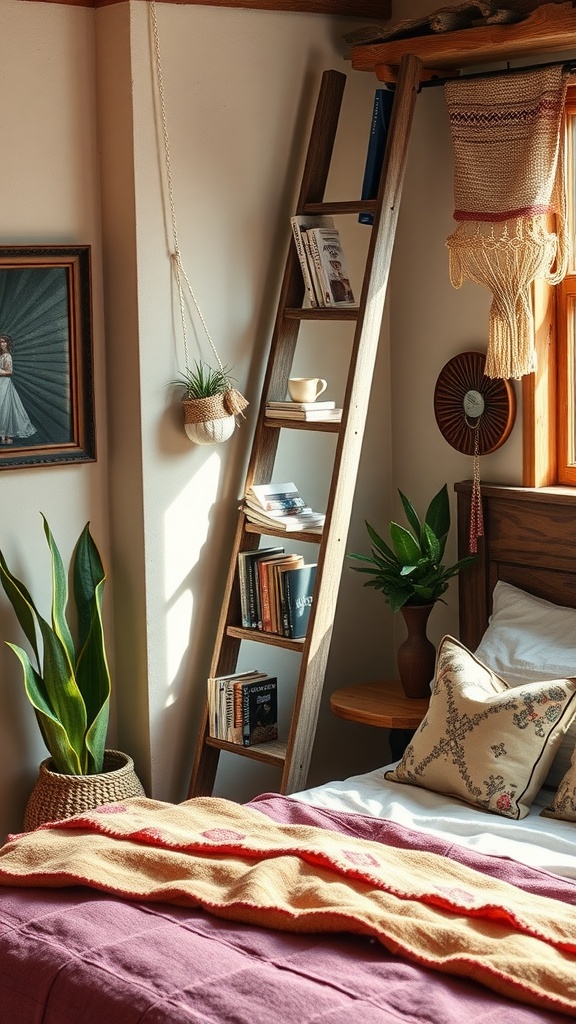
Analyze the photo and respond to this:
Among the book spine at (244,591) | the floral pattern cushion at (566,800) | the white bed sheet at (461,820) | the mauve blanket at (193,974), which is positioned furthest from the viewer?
the book spine at (244,591)

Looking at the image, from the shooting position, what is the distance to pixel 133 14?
353 cm

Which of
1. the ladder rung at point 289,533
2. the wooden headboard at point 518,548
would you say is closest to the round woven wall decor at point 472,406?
the wooden headboard at point 518,548

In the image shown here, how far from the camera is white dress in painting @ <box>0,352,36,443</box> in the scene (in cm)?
357

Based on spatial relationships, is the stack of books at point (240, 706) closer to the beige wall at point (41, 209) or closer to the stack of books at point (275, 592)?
the stack of books at point (275, 592)

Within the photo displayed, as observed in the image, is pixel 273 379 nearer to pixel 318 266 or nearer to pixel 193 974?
pixel 318 266

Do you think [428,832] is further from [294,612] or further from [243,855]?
[294,612]

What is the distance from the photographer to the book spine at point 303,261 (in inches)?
150

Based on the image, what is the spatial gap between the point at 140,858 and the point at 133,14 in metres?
2.25

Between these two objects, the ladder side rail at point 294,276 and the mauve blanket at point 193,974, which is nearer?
the mauve blanket at point 193,974

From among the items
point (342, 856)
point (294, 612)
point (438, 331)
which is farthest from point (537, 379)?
point (342, 856)

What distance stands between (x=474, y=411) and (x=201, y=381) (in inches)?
34.3

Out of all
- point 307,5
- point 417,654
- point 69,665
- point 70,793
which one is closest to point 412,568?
point 417,654

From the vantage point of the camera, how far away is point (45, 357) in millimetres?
3643

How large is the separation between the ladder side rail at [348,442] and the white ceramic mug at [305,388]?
0.18m
